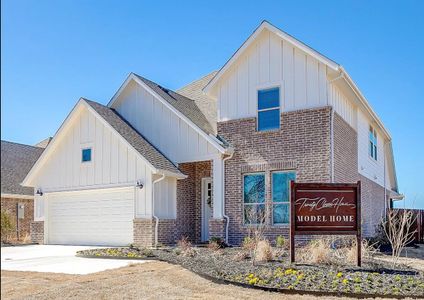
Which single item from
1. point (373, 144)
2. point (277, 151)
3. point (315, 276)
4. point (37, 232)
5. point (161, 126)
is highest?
point (161, 126)

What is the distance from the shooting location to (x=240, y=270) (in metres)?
9.66

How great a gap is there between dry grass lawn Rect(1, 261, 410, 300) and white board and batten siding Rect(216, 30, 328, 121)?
801cm

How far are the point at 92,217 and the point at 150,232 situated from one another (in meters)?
3.40

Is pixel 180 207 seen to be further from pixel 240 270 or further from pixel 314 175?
pixel 240 270

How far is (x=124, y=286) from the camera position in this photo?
8.43 m

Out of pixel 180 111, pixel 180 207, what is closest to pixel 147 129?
pixel 180 111

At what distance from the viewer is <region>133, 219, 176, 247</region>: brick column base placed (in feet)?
53.6

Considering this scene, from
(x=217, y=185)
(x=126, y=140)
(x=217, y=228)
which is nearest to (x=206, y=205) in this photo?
(x=217, y=185)

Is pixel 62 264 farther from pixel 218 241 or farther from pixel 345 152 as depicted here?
pixel 345 152

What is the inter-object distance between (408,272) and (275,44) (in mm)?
9326

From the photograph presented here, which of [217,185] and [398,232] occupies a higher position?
[217,185]

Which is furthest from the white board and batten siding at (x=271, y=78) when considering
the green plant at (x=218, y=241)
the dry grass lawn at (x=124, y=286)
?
the dry grass lawn at (x=124, y=286)

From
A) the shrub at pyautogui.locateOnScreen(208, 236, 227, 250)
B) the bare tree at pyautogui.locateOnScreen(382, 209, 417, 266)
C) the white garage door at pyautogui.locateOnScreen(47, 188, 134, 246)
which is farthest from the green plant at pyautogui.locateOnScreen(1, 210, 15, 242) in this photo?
the white garage door at pyautogui.locateOnScreen(47, 188, 134, 246)

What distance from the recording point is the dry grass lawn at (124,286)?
301 inches
